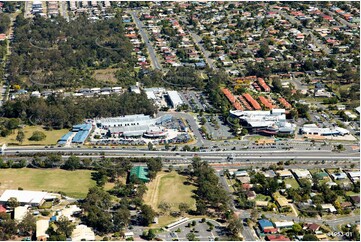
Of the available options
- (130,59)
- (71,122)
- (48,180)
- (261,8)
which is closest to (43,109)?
(71,122)

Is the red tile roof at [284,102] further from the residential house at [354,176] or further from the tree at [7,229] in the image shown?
the tree at [7,229]

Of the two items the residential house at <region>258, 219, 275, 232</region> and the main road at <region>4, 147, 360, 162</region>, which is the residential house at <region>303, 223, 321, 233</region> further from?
the main road at <region>4, 147, 360, 162</region>

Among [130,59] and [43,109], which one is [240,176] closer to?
[43,109]

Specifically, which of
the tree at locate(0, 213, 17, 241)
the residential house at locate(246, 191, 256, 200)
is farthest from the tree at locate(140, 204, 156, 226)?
the tree at locate(0, 213, 17, 241)

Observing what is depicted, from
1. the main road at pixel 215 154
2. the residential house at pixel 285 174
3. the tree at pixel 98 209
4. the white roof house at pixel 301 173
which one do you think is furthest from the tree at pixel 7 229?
the white roof house at pixel 301 173

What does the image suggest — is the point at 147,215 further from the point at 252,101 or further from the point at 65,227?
the point at 252,101
